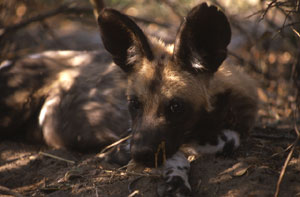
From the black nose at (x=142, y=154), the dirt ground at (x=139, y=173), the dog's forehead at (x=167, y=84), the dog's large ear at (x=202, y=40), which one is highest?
the dog's large ear at (x=202, y=40)

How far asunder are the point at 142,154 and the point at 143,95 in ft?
1.62

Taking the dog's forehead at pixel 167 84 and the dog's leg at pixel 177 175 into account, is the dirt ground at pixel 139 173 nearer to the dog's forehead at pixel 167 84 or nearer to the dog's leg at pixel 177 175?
the dog's leg at pixel 177 175

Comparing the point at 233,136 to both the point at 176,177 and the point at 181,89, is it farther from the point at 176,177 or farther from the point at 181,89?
the point at 176,177

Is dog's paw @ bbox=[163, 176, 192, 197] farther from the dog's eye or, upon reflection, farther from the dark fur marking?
the dog's eye

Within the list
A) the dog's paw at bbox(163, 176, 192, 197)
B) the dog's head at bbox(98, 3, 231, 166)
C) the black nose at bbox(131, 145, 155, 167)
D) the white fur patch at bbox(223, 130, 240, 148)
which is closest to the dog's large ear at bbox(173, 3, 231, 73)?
the dog's head at bbox(98, 3, 231, 166)

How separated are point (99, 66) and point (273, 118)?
2.15 m

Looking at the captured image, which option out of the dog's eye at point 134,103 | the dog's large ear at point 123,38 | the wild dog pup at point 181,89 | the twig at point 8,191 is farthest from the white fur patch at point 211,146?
the twig at point 8,191

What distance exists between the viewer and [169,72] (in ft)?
8.49

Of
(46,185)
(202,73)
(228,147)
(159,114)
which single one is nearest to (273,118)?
(228,147)

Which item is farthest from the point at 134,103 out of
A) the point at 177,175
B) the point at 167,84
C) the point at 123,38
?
the point at 177,175

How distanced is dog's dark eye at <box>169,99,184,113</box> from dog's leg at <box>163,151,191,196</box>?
1.00ft

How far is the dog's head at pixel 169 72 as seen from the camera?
2.36 meters

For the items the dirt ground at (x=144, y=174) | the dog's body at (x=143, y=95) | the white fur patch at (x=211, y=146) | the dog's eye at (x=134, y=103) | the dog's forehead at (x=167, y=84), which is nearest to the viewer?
the dirt ground at (x=144, y=174)

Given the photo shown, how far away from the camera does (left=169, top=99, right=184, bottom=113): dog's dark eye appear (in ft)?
8.17
